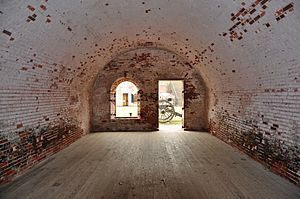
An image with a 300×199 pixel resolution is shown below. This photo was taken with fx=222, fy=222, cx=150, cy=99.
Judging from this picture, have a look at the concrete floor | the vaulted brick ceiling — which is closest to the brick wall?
the vaulted brick ceiling

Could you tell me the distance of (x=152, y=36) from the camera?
6340mm

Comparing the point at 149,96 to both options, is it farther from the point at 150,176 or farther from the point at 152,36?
the point at 150,176

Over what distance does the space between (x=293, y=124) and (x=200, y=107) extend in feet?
16.3

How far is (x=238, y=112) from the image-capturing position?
5539 millimetres

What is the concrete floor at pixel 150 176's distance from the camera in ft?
10.0

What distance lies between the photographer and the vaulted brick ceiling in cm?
304

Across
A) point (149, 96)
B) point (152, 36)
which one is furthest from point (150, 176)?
point (149, 96)

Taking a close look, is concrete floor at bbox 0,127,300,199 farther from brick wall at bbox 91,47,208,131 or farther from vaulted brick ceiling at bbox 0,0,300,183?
brick wall at bbox 91,47,208,131

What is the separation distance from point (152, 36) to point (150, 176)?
4072 millimetres

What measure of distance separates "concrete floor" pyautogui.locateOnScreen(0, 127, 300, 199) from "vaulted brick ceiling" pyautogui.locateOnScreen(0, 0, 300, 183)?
88 cm

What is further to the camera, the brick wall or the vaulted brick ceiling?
the brick wall

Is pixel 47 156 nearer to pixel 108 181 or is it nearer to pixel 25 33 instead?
pixel 108 181

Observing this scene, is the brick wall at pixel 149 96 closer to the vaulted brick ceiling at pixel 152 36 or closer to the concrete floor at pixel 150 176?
the vaulted brick ceiling at pixel 152 36

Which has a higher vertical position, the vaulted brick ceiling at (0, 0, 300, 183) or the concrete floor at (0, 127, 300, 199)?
the vaulted brick ceiling at (0, 0, 300, 183)
